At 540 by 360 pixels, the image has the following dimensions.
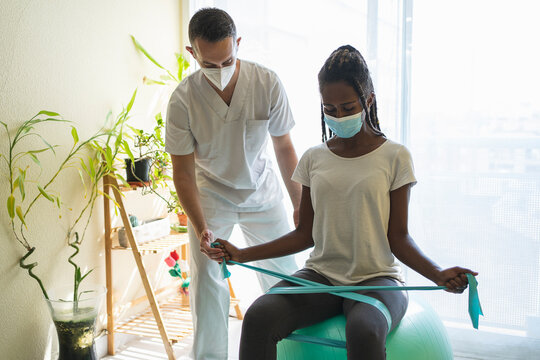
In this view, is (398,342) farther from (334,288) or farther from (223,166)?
(223,166)

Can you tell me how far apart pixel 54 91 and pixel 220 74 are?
0.76m

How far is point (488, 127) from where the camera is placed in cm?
208

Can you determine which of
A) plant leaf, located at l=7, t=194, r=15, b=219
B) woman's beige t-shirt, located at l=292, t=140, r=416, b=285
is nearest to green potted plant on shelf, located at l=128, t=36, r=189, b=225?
plant leaf, located at l=7, t=194, r=15, b=219

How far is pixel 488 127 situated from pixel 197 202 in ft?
4.04

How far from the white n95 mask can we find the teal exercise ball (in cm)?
84

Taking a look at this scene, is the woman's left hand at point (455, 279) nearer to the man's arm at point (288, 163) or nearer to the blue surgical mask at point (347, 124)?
the blue surgical mask at point (347, 124)

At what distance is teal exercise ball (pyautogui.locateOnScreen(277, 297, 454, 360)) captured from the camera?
129cm

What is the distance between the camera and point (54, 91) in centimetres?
200

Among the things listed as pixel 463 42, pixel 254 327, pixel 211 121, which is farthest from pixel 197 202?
pixel 463 42

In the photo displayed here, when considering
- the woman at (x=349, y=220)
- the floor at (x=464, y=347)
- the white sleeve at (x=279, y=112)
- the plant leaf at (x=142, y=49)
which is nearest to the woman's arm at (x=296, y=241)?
the woman at (x=349, y=220)

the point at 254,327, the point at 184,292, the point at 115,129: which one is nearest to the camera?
the point at 254,327

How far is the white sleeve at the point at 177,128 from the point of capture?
1.80 m

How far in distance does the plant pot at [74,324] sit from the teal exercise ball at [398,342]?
0.92 m

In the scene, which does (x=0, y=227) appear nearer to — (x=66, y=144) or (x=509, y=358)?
(x=66, y=144)
